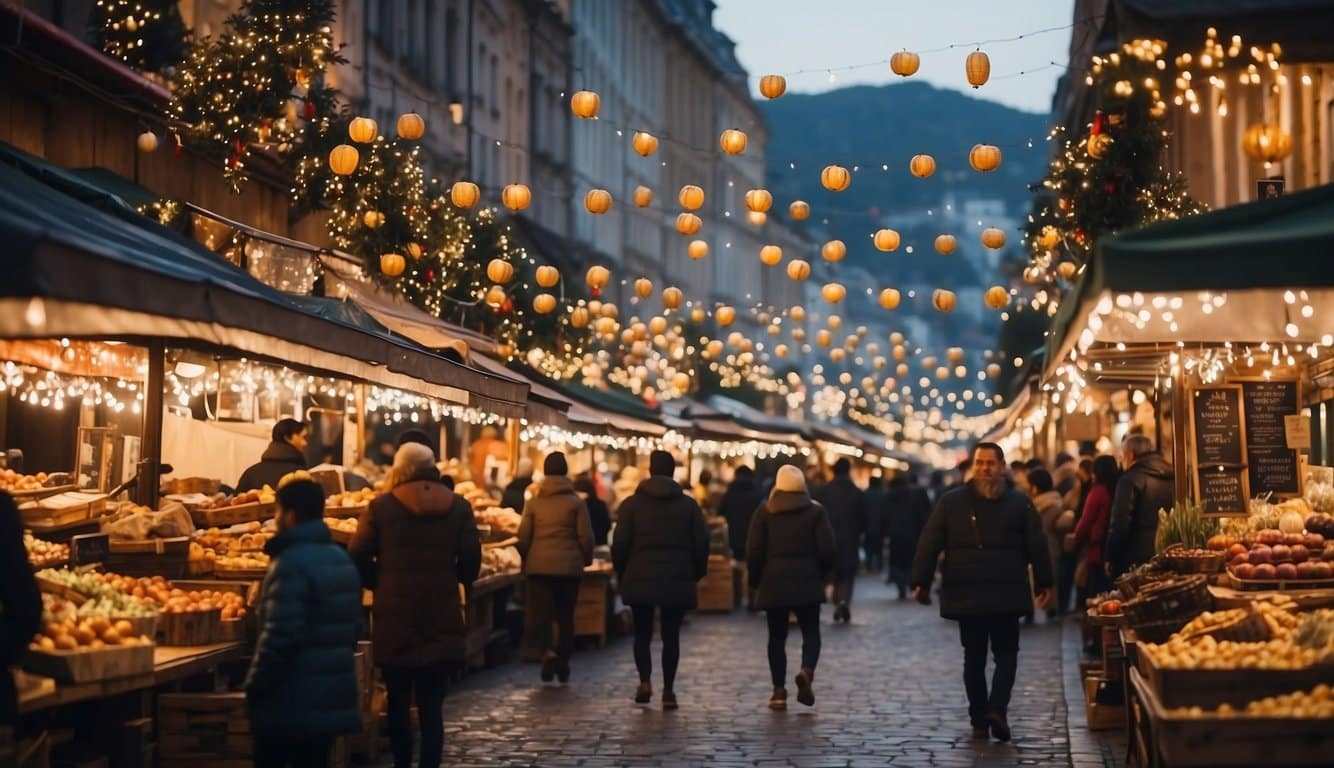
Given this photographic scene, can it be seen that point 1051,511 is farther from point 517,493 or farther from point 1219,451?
point 1219,451

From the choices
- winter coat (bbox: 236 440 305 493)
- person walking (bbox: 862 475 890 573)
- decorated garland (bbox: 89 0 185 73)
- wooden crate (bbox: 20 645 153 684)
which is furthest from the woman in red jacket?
person walking (bbox: 862 475 890 573)

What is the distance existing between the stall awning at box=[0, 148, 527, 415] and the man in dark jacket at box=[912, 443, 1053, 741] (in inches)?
147

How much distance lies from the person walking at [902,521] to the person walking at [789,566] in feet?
50.3

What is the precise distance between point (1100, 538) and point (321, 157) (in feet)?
30.3

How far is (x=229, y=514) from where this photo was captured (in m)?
15.2

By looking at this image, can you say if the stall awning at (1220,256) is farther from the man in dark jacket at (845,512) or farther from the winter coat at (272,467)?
the man in dark jacket at (845,512)

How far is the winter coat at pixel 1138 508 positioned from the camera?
16.8 metres

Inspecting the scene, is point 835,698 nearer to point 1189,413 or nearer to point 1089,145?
point 1189,413

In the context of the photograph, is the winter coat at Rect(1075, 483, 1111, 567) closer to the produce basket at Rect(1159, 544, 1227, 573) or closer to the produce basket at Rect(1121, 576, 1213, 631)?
the produce basket at Rect(1159, 544, 1227, 573)

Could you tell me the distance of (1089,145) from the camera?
19.0m

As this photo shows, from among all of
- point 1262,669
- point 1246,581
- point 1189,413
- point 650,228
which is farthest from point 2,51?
point 650,228

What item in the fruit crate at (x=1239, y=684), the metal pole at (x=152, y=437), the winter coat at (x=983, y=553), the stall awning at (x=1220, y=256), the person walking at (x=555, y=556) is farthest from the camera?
the person walking at (x=555, y=556)

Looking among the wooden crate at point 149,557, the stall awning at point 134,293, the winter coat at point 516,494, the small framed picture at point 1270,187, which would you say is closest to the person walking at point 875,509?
the winter coat at point 516,494

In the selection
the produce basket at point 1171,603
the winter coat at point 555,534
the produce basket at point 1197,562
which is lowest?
the produce basket at point 1171,603
